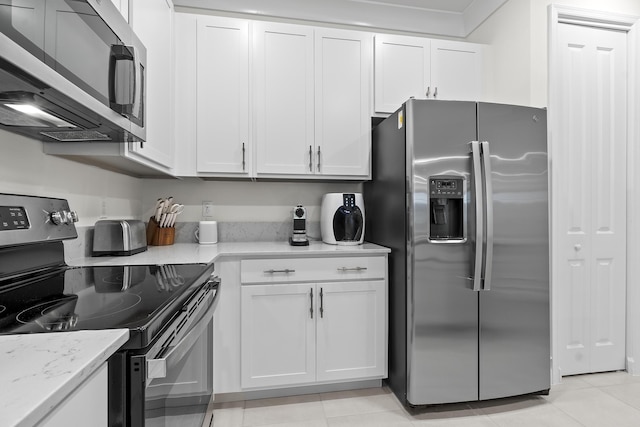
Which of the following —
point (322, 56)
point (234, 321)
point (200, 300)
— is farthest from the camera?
point (322, 56)

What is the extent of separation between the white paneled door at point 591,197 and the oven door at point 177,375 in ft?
7.15

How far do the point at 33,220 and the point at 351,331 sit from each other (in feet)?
5.30

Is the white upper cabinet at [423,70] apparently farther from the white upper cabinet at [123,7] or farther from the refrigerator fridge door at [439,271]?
the white upper cabinet at [123,7]

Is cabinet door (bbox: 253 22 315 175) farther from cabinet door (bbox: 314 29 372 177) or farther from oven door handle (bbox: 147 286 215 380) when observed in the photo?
oven door handle (bbox: 147 286 215 380)

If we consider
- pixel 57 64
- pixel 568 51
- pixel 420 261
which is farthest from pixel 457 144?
pixel 57 64

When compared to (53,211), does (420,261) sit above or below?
below

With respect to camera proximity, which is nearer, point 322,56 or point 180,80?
point 180,80

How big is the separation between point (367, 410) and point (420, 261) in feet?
2.96

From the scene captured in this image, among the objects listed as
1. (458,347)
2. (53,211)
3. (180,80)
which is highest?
(180,80)

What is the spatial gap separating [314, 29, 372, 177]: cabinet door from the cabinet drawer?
2.14 feet

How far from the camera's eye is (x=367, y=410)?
188 centimetres

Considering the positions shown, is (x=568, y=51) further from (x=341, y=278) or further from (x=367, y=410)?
(x=367, y=410)

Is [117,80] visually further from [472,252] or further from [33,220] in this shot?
[472,252]

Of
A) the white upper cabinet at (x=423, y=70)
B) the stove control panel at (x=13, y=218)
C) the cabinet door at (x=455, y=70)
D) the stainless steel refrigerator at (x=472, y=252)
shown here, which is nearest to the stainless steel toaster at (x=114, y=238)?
the stove control panel at (x=13, y=218)
